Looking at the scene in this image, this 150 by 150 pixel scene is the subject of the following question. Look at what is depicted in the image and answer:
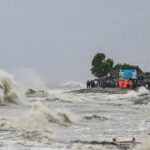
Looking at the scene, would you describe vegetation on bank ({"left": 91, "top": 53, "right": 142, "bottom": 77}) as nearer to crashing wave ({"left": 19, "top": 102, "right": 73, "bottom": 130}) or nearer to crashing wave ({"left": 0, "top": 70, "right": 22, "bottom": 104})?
crashing wave ({"left": 0, "top": 70, "right": 22, "bottom": 104})

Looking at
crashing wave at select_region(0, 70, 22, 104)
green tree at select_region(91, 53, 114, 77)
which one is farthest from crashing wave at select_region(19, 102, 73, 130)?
green tree at select_region(91, 53, 114, 77)

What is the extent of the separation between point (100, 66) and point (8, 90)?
63041 mm

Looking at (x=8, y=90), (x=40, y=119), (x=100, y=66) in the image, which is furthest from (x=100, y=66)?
(x=40, y=119)

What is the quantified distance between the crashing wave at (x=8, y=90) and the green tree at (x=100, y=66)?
60.2 m

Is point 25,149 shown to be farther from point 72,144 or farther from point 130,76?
point 130,76

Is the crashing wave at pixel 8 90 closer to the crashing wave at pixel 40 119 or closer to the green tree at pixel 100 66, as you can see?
the crashing wave at pixel 40 119

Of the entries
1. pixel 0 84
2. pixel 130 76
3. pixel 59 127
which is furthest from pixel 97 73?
pixel 59 127

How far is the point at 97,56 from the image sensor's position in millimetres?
88875

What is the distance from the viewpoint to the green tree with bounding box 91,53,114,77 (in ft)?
289

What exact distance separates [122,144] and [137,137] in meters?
1.19

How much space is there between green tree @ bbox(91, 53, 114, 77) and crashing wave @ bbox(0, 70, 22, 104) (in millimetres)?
60198

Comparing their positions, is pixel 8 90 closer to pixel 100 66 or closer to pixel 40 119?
pixel 40 119

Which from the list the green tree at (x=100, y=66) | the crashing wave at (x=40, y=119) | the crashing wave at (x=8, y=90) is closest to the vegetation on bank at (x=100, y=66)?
the green tree at (x=100, y=66)

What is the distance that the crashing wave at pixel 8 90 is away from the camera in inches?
958
